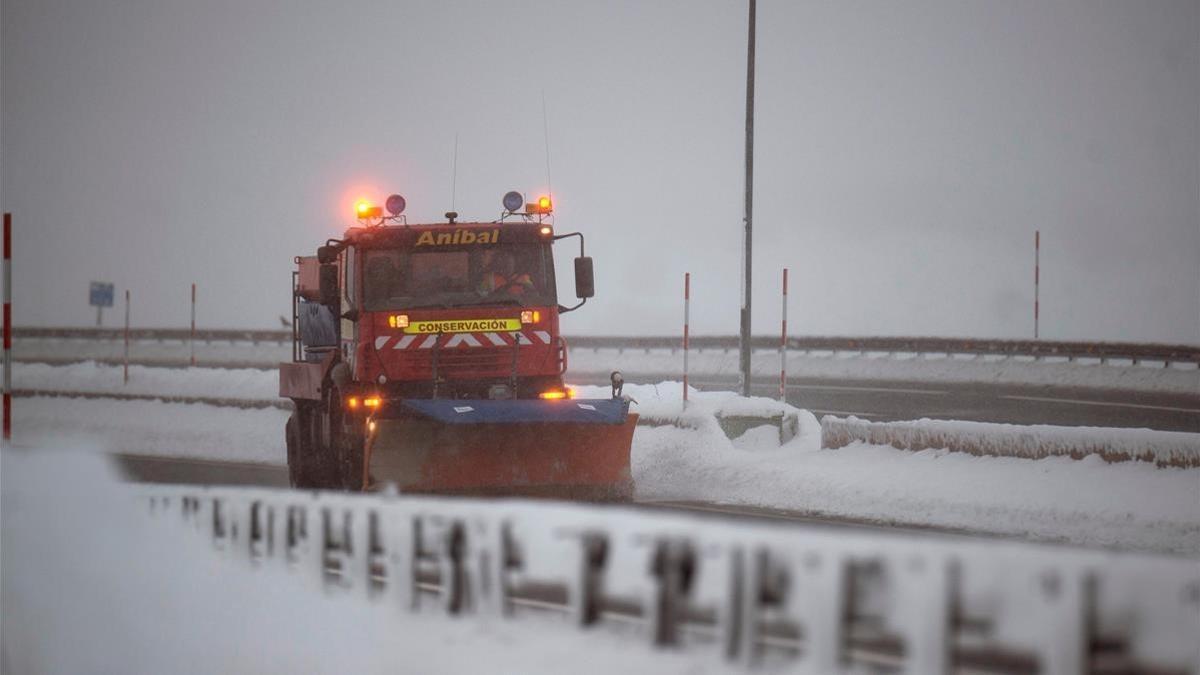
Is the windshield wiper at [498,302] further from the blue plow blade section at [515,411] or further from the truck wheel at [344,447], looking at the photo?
the truck wheel at [344,447]

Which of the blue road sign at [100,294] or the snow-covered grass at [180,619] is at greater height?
the blue road sign at [100,294]

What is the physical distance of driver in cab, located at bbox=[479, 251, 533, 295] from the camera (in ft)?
46.2

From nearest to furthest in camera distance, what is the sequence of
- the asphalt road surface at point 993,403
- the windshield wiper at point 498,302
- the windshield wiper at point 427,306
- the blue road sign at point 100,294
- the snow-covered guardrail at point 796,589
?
the snow-covered guardrail at point 796,589 → the windshield wiper at point 427,306 → the windshield wiper at point 498,302 → the asphalt road surface at point 993,403 → the blue road sign at point 100,294

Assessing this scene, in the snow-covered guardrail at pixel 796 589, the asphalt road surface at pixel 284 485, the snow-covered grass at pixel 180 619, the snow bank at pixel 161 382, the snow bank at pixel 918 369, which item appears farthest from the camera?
the snow bank at pixel 918 369

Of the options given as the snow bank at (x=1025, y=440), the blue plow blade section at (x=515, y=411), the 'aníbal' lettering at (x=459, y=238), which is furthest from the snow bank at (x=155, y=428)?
the blue plow blade section at (x=515, y=411)

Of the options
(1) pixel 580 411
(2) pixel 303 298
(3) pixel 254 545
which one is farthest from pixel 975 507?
(3) pixel 254 545

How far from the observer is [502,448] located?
12.9 m

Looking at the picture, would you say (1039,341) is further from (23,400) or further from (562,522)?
(562,522)

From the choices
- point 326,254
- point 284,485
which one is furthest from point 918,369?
point 326,254

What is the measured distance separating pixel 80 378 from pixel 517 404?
24300mm

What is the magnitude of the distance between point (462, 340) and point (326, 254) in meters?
1.49

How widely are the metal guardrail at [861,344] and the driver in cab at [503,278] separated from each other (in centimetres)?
2234

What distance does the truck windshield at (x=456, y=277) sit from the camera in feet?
45.5

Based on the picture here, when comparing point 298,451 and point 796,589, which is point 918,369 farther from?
point 796,589
